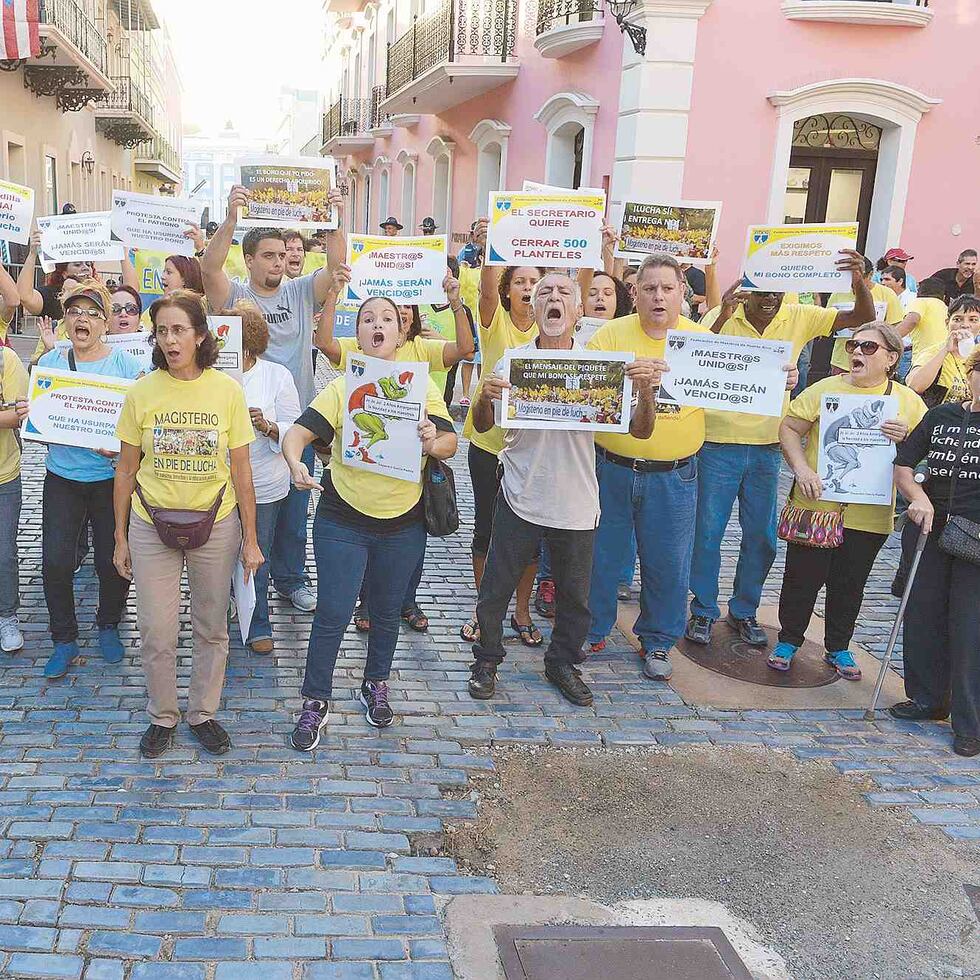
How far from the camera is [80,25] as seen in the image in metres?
23.0

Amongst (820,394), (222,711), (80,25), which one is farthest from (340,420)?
(80,25)

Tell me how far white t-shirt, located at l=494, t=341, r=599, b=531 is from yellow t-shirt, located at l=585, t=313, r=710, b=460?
344 millimetres

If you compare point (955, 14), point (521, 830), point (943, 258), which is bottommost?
point (521, 830)

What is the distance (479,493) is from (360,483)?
1417 mm

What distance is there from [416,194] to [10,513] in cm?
2032

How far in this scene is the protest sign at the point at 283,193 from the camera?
5457 millimetres

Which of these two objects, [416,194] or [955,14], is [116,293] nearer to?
[955,14]

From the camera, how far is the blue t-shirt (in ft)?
16.0

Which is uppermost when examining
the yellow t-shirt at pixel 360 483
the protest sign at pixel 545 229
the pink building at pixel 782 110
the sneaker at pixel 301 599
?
the pink building at pixel 782 110

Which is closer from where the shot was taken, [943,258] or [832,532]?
[832,532]

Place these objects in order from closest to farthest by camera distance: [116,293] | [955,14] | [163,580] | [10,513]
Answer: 1. [163,580]
2. [10,513]
3. [116,293]
4. [955,14]

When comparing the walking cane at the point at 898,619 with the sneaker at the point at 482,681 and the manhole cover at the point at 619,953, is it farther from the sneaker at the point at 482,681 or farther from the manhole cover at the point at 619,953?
the manhole cover at the point at 619,953

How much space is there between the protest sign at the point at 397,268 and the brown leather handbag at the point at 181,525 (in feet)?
6.45

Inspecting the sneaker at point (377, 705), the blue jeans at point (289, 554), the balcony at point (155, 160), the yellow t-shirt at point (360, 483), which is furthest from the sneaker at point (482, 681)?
the balcony at point (155, 160)
